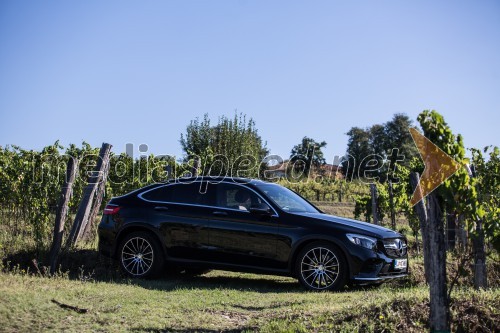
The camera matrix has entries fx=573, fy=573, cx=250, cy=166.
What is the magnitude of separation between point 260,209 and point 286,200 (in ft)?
2.33

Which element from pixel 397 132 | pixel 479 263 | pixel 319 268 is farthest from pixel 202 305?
pixel 397 132

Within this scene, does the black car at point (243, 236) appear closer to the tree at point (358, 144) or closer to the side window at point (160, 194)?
the side window at point (160, 194)

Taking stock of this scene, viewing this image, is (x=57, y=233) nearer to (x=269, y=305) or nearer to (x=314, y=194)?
(x=269, y=305)

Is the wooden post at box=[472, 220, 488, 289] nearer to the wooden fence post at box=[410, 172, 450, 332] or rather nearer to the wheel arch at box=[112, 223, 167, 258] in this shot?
the wooden fence post at box=[410, 172, 450, 332]

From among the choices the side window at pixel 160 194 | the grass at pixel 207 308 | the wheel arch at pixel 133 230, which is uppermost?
the side window at pixel 160 194

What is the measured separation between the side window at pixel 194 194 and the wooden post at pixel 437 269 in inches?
198

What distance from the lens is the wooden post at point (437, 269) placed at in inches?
213

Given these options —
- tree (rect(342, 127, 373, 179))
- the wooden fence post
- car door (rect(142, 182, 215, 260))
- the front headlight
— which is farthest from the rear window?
tree (rect(342, 127, 373, 179))

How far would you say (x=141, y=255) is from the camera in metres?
10.0

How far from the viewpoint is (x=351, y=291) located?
9.01m

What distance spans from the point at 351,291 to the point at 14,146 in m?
10.8

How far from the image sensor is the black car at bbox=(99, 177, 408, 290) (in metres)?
8.98

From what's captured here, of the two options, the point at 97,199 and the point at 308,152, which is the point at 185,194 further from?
the point at 308,152

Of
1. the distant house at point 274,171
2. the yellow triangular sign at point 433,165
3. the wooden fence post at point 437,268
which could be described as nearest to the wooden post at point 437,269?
the wooden fence post at point 437,268
